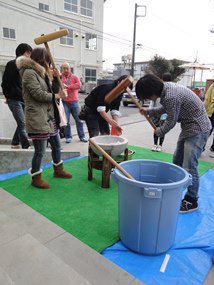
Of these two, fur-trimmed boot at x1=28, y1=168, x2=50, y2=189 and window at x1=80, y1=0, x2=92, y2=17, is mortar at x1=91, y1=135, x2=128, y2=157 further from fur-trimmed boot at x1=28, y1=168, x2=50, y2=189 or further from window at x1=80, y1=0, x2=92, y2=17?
window at x1=80, y1=0, x2=92, y2=17

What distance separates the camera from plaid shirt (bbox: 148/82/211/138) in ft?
6.42

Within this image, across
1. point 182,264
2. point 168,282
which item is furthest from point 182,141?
point 168,282

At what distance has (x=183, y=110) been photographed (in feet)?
6.95

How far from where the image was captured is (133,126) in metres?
7.46

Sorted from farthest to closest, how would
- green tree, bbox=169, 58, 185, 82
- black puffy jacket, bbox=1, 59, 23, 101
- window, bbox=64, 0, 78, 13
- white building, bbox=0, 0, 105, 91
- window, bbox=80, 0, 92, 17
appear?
green tree, bbox=169, 58, 185, 82 → window, bbox=80, 0, 92, 17 → window, bbox=64, 0, 78, 13 → white building, bbox=0, 0, 105, 91 → black puffy jacket, bbox=1, 59, 23, 101

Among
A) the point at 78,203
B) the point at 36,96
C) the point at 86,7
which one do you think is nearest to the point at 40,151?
the point at 36,96

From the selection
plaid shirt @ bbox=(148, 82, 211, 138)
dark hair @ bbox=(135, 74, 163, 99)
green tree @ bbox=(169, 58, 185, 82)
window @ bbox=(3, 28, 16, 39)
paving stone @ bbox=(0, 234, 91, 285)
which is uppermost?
window @ bbox=(3, 28, 16, 39)

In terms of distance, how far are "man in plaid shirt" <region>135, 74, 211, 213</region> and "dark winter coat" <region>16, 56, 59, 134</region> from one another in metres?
1.09

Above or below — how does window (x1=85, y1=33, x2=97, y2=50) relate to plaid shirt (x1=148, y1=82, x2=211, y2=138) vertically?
above

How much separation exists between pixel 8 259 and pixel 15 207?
0.96 meters

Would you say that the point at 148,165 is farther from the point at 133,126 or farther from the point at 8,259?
the point at 133,126

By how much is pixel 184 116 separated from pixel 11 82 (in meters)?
2.63

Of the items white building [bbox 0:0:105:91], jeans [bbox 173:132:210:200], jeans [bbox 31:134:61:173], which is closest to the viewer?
jeans [bbox 173:132:210:200]

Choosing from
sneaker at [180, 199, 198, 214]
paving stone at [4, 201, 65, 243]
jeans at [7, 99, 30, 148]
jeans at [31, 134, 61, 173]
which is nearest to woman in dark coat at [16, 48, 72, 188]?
jeans at [31, 134, 61, 173]
